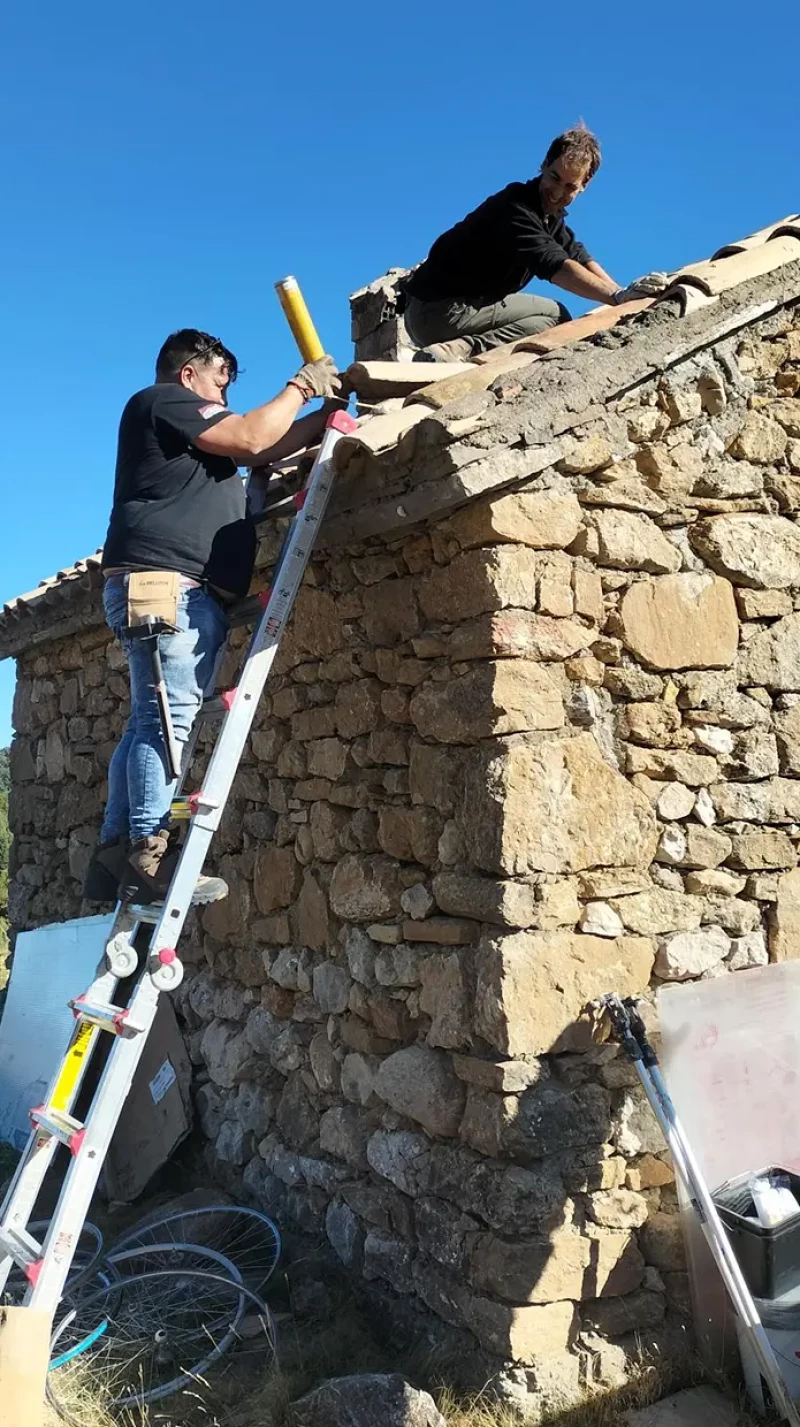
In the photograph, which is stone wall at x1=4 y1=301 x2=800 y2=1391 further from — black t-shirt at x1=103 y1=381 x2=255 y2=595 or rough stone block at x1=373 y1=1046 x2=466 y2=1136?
black t-shirt at x1=103 y1=381 x2=255 y2=595

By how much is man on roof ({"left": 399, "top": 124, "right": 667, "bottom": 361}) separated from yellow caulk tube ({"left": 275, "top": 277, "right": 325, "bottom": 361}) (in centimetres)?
102

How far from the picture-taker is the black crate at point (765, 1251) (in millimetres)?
3154

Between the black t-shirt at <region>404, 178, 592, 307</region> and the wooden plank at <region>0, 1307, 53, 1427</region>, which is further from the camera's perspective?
the black t-shirt at <region>404, 178, 592, 307</region>

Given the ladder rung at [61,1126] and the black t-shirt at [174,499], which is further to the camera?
the black t-shirt at [174,499]

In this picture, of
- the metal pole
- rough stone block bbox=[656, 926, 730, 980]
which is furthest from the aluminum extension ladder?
rough stone block bbox=[656, 926, 730, 980]

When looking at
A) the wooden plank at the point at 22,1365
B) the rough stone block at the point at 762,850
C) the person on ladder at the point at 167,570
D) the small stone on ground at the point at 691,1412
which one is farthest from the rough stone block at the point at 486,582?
the small stone on ground at the point at 691,1412

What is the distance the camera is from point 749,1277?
3195 millimetres

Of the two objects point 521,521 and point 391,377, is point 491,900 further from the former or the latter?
point 391,377

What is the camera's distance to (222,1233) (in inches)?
157

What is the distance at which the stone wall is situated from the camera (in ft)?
Result: 10.7

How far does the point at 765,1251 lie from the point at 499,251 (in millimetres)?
3456

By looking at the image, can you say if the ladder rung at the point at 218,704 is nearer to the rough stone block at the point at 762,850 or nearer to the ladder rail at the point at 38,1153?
the ladder rail at the point at 38,1153

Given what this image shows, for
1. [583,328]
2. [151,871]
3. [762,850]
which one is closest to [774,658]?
[762,850]

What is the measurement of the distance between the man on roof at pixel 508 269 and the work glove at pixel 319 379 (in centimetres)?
111
